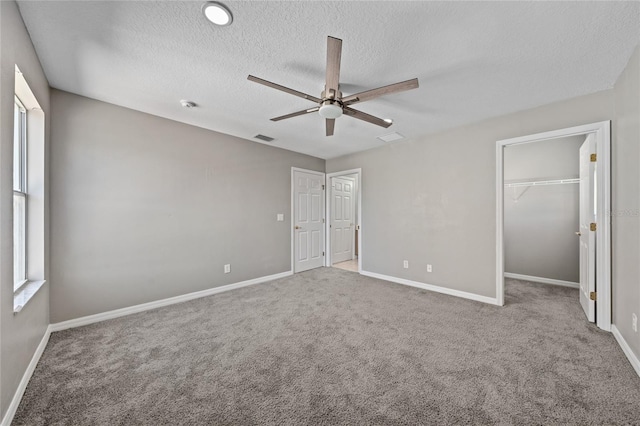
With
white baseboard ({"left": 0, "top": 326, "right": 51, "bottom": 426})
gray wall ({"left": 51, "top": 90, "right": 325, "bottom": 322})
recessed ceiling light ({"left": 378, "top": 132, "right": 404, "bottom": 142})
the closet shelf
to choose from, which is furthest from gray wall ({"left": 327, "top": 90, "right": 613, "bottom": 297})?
white baseboard ({"left": 0, "top": 326, "right": 51, "bottom": 426})

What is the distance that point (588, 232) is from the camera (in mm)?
2723

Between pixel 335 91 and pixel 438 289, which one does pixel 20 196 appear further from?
pixel 438 289

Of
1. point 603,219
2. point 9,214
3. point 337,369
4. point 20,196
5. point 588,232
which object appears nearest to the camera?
point 9,214

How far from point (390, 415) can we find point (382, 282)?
284 cm

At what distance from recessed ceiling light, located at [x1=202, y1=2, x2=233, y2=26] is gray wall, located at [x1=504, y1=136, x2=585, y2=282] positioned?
412 cm

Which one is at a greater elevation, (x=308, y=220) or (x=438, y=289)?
(x=308, y=220)

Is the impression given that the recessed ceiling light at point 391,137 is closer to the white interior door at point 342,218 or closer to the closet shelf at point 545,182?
the white interior door at point 342,218

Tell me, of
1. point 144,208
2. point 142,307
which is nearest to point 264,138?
point 144,208

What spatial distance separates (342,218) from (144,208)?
3956 millimetres

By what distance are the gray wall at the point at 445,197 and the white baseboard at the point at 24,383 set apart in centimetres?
411

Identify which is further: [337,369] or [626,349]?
[626,349]

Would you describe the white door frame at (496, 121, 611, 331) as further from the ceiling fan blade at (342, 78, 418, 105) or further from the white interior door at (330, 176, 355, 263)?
the white interior door at (330, 176, 355, 263)

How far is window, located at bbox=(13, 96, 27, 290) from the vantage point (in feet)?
6.79

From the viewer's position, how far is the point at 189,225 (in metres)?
3.46
